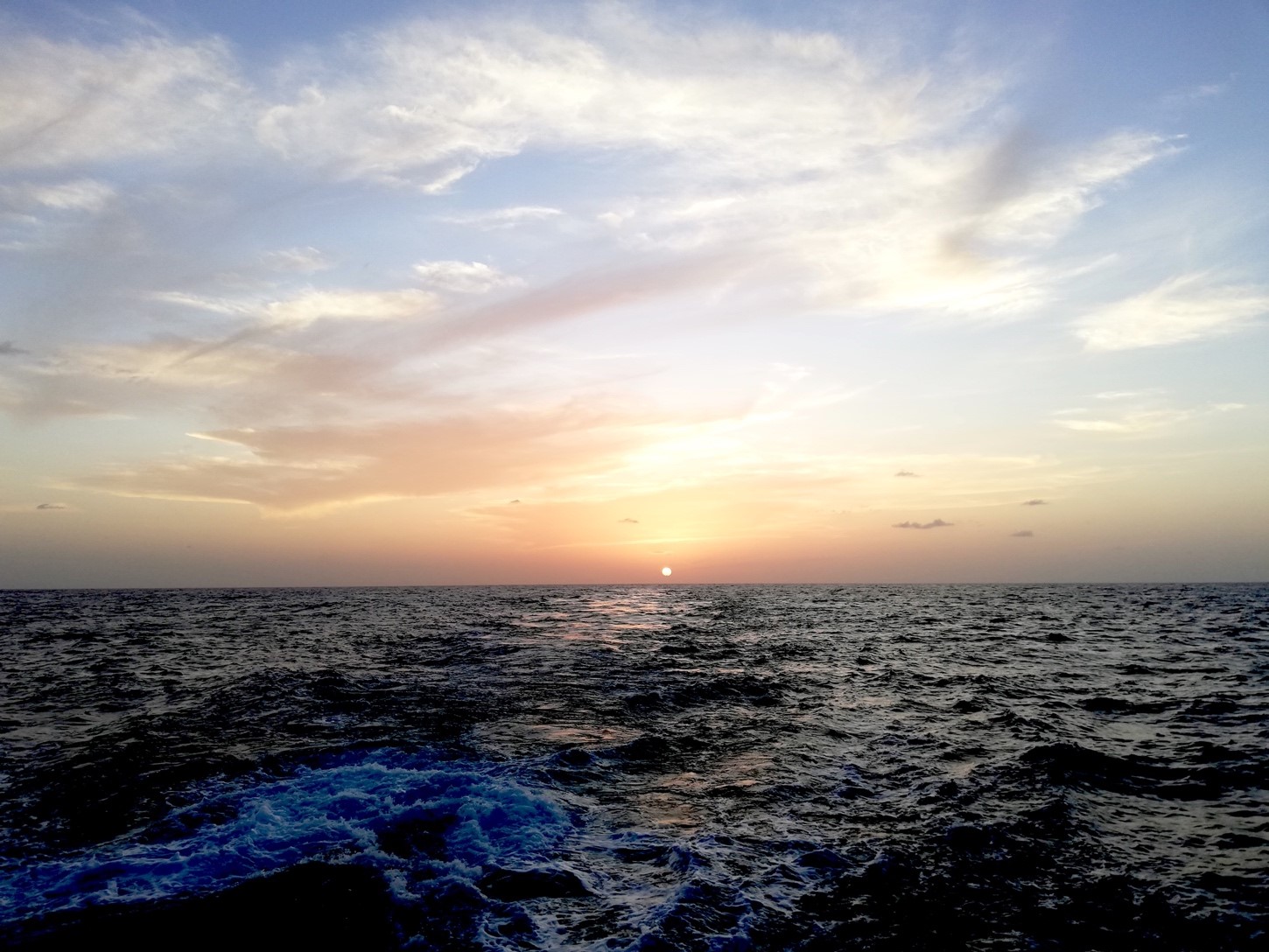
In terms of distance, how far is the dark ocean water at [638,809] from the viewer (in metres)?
8.99

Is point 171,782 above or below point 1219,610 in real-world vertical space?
above

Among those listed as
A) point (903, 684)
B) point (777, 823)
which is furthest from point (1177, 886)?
point (903, 684)

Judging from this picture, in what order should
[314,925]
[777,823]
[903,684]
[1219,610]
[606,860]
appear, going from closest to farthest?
[314,925], [606,860], [777,823], [903,684], [1219,610]

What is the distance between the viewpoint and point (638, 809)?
13547 millimetres

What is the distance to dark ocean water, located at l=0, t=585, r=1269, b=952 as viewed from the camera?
8992 mm

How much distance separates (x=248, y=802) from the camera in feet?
44.0

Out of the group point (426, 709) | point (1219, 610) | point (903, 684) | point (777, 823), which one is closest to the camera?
point (777, 823)

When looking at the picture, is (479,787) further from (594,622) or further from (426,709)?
(594,622)

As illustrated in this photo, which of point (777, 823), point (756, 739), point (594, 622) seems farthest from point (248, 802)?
point (594, 622)

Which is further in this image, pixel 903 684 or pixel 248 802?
pixel 903 684

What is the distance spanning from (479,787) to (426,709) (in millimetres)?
8592

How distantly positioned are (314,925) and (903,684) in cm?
2410

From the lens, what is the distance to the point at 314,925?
29.0ft

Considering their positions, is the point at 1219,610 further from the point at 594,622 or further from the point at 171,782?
the point at 171,782
